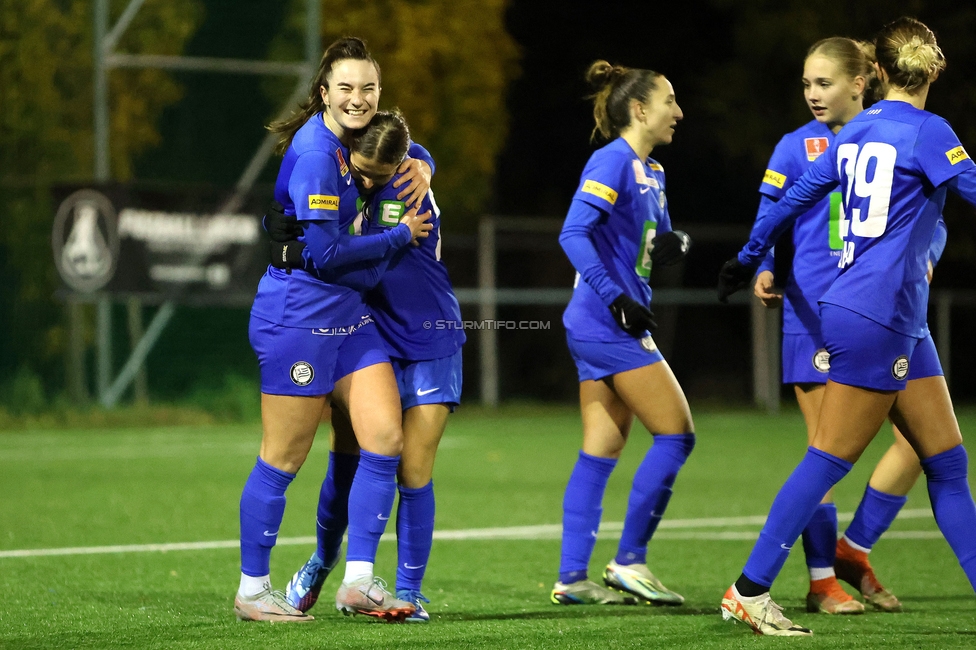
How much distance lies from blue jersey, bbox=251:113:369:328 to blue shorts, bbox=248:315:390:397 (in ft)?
0.12

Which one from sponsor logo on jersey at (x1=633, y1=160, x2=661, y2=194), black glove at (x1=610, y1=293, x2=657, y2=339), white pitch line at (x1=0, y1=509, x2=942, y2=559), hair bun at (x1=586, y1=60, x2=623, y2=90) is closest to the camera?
black glove at (x1=610, y1=293, x2=657, y2=339)

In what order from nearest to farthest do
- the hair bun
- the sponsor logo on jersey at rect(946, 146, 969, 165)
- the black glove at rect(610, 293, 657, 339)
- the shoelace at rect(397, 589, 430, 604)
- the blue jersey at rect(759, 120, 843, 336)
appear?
the sponsor logo on jersey at rect(946, 146, 969, 165) < the shoelace at rect(397, 589, 430, 604) < the black glove at rect(610, 293, 657, 339) < the blue jersey at rect(759, 120, 843, 336) < the hair bun

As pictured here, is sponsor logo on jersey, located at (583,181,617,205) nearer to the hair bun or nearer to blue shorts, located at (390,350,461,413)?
the hair bun

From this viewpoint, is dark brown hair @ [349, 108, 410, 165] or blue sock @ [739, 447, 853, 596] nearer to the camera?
blue sock @ [739, 447, 853, 596]

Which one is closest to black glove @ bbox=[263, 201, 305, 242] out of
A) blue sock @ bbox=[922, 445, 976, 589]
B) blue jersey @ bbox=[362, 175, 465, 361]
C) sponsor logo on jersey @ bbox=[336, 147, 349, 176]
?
sponsor logo on jersey @ bbox=[336, 147, 349, 176]

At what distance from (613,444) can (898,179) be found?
174cm

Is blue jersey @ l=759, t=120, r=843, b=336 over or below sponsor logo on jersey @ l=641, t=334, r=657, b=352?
over

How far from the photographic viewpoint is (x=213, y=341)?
53.3ft

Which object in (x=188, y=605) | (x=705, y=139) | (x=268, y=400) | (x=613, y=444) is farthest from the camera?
(x=705, y=139)

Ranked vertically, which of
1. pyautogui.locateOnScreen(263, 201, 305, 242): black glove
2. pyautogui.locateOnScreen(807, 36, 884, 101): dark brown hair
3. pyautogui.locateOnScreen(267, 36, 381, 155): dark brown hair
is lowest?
pyautogui.locateOnScreen(263, 201, 305, 242): black glove

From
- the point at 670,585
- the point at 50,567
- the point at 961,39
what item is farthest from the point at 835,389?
the point at 961,39

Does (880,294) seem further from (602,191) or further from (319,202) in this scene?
(319,202)

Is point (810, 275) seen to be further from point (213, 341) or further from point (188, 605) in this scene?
point (213, 341)

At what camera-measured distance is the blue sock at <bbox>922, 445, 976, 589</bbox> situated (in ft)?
15.8
